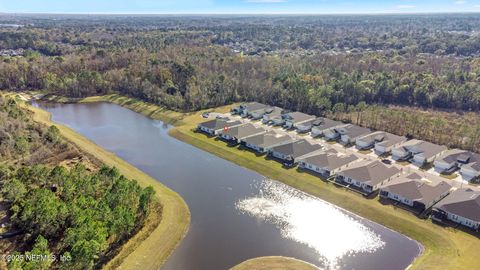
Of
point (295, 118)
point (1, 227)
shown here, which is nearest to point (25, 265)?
point (1, 227)

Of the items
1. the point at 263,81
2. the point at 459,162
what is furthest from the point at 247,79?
the point at 459,162

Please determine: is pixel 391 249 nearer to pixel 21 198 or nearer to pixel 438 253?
pixel 438 253

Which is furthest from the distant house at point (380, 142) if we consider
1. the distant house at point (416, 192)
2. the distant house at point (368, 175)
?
the distant house at point (416, 192)

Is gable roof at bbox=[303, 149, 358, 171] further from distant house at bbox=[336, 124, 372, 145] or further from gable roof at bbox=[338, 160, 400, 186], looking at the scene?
distant house at bbox=[336, 124, 372, 145]

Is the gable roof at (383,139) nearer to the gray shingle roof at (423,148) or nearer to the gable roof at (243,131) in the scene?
the gray shingle roof at (423,148)

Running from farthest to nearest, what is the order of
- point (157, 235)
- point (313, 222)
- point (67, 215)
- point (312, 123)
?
1. point (312, 123)
2. point (313, 222)
3. point (157, 235)
4. point (67, 215)

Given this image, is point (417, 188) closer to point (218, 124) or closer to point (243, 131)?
point (243, 131)

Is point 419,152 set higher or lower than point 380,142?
lower

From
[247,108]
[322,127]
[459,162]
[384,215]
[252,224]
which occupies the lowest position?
[252,224]
